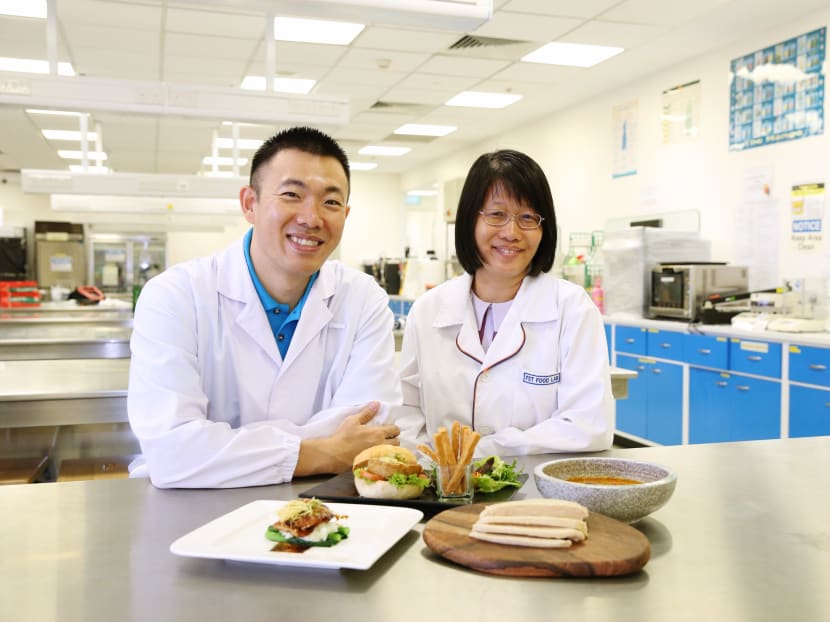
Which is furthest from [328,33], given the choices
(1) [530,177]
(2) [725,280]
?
(1) [530,177]

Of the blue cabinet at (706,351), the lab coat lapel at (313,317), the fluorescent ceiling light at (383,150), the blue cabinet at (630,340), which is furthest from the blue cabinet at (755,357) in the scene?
the fluorescent ceiling light at (383,150)

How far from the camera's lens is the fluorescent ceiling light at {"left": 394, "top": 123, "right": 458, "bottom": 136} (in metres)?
9.12

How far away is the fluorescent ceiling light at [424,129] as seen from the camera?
9125 millimetres

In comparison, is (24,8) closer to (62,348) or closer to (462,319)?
(62,348)

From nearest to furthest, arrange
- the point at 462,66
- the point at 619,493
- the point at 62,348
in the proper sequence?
the point at 619,493, the point at 62,348, the point at 462,66

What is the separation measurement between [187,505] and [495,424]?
0.91 meters

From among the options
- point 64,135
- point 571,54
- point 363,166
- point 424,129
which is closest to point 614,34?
point 571,54

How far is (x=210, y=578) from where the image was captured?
0.92 meters

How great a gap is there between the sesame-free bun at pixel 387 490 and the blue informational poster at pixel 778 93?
4874 mm

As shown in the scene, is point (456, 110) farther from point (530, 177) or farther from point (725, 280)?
point (530, 177)

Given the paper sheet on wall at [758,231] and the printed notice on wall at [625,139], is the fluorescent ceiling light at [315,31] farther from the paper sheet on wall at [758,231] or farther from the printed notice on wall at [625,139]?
the paper sheet on wall at [758,231]

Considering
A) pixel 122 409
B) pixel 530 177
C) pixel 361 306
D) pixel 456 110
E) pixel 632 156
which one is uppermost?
pixel 456 110

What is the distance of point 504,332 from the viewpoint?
2.00m

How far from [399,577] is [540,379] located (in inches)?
42.5
